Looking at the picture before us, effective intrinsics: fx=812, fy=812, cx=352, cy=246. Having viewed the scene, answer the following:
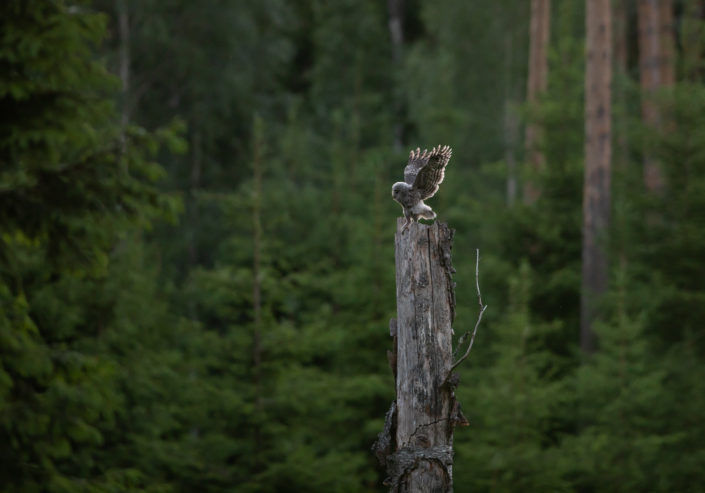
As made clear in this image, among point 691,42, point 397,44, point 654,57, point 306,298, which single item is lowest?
point 306,298

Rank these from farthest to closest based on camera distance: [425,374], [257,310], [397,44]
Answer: [397,44] → [257,310] → [425,374]

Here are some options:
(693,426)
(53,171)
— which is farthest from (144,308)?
(693,426)

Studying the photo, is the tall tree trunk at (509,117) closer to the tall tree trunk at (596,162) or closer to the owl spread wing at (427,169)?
the tall tree trunk at (596,162)

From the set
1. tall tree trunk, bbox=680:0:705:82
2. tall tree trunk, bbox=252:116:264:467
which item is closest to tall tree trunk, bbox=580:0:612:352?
tall tree trunk, bbox=680:0:705:82

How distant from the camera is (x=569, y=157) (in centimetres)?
1352

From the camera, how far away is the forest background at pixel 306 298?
486 centimetres

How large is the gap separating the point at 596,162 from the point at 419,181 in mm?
8721

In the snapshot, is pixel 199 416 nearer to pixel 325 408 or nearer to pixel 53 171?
pixel 325 408

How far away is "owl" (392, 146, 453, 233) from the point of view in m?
3.93

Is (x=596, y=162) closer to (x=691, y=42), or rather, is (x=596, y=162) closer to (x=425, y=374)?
(x=691, y=42)

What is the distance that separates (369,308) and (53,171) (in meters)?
6.70

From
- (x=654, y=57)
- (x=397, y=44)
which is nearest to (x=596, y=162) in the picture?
(x=654, y=57)

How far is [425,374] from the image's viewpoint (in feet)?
12.2

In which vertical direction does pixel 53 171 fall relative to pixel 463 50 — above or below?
below
